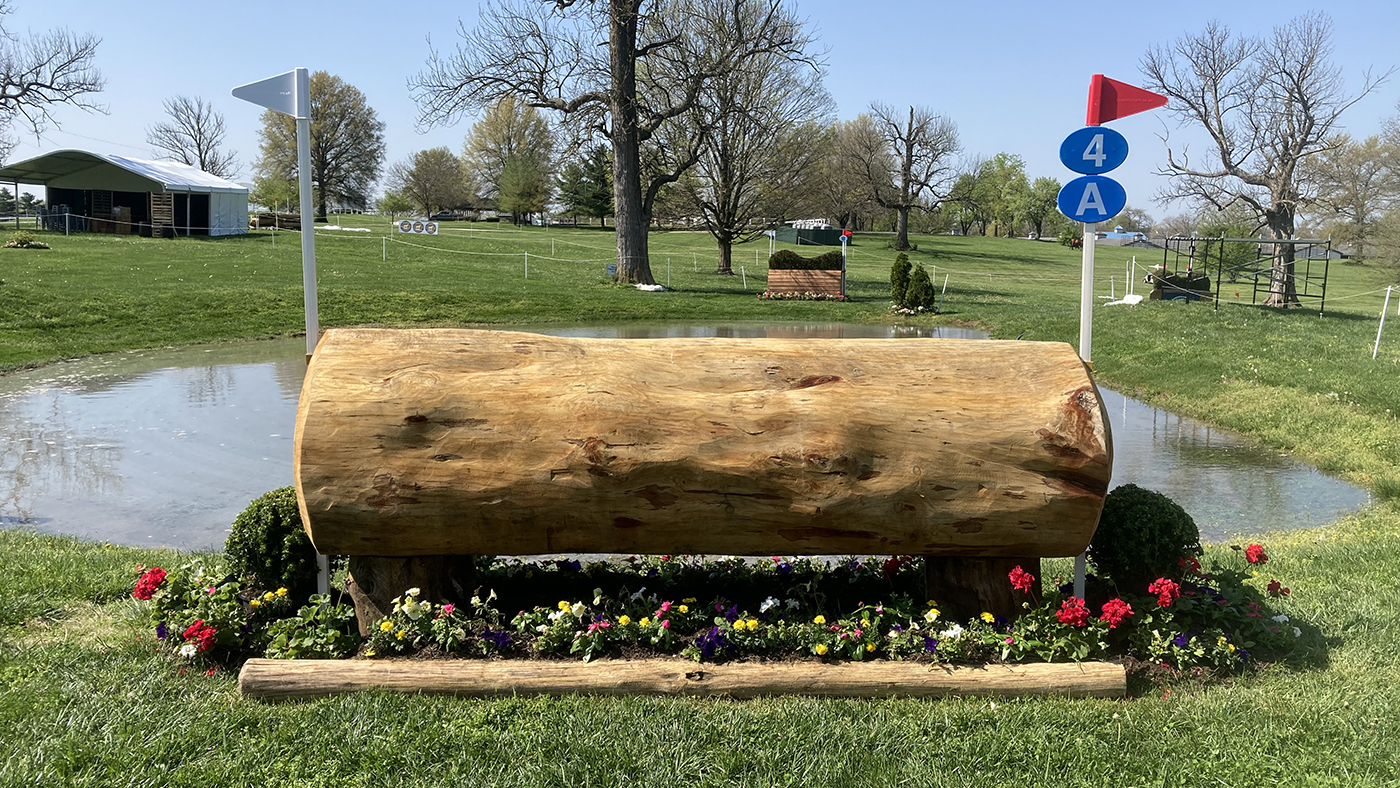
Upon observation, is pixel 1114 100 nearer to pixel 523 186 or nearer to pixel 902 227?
pixel 902 227

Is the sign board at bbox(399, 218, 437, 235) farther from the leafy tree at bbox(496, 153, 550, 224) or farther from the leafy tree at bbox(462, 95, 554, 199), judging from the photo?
the leafy tree at bbox(462, 95, 554, 199)

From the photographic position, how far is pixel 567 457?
3.80m

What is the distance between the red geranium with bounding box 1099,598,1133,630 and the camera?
3.94 meters

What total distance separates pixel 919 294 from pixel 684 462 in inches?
842

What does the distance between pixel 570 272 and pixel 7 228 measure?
23.6 metres

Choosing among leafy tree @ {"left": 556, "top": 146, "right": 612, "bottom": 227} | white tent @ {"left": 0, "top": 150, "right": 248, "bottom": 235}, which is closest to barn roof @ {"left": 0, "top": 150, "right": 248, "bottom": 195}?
white tent @ {"left": 0, "top": 150, "right": 248, "bottom": 235}

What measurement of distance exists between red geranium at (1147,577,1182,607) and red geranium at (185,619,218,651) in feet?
13.2

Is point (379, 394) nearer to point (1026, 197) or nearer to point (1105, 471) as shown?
point (1105, 471)

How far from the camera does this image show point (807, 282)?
1107 inches

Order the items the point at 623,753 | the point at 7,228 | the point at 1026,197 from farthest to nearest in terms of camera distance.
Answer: the point at 1026,197 < the point at 7,228 < the point at 623,753

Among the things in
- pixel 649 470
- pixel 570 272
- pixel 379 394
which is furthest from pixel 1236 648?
pixel 570 272

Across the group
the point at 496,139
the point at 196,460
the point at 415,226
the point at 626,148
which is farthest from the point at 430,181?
the point at 196,460

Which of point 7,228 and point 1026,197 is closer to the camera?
point 7,228

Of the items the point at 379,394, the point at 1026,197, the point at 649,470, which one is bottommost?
the point at 649,470
